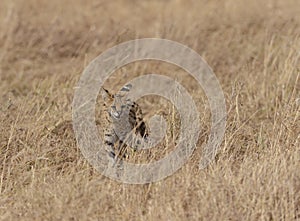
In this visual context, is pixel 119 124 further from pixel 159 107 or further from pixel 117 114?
pixel 159 107

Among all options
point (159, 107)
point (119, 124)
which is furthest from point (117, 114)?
point (159, 107)

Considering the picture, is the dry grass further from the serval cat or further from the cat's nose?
the cat's nose

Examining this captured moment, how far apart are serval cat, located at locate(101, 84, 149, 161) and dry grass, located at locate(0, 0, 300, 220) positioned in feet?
0.86

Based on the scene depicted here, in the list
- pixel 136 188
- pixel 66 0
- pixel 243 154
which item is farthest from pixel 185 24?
pixel 136 188

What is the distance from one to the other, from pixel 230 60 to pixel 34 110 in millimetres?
2578

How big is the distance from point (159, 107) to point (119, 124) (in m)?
1.17

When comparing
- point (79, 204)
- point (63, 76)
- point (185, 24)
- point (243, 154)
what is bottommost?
point (79, 204)

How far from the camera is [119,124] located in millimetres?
5180

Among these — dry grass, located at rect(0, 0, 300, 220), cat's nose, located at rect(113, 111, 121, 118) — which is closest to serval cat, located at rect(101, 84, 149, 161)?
cat's nose, located at rect(113, 111, 121, 118)

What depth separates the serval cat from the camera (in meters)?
5.12

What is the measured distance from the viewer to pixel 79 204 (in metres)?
4.20

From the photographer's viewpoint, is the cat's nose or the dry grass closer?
the dry grass

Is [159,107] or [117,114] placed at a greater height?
[159,107]

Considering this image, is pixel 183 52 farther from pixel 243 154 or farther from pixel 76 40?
pixel 243 154
